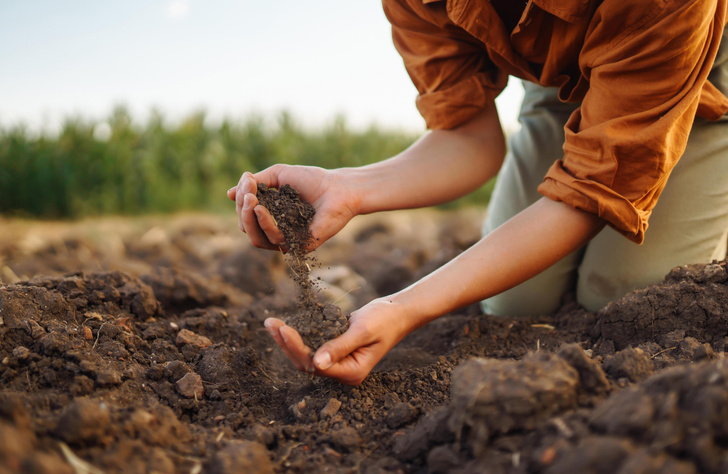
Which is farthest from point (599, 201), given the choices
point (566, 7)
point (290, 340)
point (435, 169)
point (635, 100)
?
point (290, 340)

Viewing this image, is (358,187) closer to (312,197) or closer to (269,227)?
(312,197)

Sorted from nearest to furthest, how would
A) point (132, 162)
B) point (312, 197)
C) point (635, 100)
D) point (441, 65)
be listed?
point (635, 100) < point (312, 197) < point (441, 65) < point (132, 162)

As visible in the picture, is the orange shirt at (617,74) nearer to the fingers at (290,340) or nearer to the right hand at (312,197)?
the right hand at (312,197)

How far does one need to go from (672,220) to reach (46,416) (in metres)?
2.16

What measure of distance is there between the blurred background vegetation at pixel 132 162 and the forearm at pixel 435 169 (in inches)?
149

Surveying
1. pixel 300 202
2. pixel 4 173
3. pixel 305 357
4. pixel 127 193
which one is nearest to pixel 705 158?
pixel 300 202

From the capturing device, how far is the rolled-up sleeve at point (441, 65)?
6.11 ft

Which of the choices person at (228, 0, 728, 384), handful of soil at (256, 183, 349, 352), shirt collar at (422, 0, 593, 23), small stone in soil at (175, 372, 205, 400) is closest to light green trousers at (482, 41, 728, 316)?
person at (228, 0, 728, 384)

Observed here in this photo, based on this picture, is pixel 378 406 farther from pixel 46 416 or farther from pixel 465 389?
pixel 46 416

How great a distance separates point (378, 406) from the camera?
1.44 metres

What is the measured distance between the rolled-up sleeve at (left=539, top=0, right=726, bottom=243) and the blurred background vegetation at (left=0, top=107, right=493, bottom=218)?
4.46 m

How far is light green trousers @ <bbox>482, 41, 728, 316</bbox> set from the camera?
2.00 metres

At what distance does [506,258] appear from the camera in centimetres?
154

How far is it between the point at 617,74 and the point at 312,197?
961 mm
